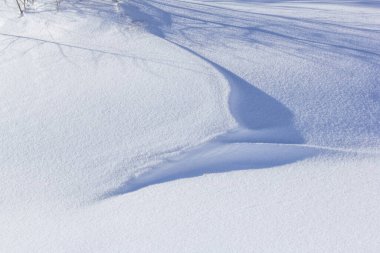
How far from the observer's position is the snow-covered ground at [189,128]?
1997 millimetres

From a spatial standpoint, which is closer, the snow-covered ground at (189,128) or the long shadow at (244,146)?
the snow-covered ground at (189,128)

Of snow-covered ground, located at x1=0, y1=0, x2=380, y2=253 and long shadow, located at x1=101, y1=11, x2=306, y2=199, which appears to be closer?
snow-covered ground, located at x1=0, y1=0, x2=380, y2=253

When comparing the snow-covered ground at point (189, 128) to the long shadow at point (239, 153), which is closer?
the snow-covered ground at point (189, 128)

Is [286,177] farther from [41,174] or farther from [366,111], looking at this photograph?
[41,174]

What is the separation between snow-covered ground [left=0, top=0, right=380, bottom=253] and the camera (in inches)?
78.6

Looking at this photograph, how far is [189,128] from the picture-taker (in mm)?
A: 2420

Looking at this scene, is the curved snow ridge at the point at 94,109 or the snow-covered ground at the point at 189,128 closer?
the snow-covered ground at the point at 189,128

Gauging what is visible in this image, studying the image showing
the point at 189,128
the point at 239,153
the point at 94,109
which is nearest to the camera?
the point at 239,153

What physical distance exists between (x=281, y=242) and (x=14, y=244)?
3.39 feet

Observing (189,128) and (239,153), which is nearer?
(239,153)

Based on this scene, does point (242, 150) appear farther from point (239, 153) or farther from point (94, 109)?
point (94, 109)

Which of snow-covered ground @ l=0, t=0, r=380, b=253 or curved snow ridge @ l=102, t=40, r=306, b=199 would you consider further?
curved snow ridge @ l=102, t=40, r=306, b=199

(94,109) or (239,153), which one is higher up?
(94,109)

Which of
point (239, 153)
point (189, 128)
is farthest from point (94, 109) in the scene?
point (239, 153)
